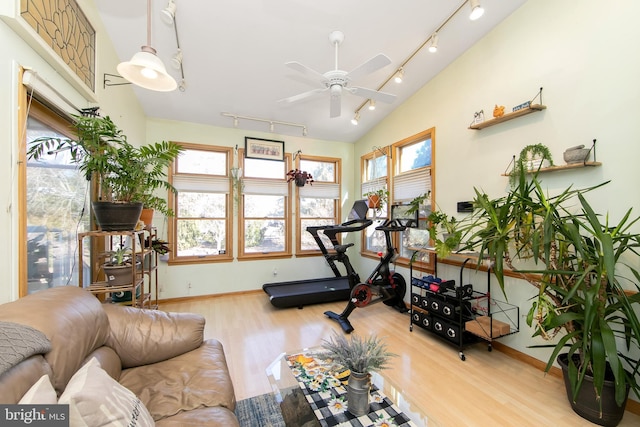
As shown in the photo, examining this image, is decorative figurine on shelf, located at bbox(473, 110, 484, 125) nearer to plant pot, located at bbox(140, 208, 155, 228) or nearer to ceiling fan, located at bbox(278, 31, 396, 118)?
ceiling fan, located at bbox(278, 31, 396, 118)

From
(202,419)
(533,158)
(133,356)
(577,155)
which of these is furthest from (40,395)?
(533,158)

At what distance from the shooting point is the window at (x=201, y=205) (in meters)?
4.38

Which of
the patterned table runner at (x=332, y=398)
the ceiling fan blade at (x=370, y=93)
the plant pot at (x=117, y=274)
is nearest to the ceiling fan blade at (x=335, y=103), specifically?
the ceiling fan blade at (x=370, y=93)

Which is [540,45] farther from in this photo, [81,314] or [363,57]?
[81,314]

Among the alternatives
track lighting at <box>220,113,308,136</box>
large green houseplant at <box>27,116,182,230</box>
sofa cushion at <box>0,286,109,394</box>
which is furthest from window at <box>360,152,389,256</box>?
sofa cushion at <box>0,286,109,394</box>

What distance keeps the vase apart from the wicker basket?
7.96ft

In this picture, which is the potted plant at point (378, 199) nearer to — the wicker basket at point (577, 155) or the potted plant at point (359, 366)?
the wicker basket at point (577, 155)

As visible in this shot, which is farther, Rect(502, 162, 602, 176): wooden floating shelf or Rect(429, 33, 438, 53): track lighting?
Rect(429, 33, 438, 53): track lighting

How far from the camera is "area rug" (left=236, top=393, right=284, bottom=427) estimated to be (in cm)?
182

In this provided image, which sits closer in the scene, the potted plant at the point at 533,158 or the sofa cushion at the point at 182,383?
the sofa cushion at the point at 182,383

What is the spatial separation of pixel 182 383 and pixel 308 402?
0.74 m

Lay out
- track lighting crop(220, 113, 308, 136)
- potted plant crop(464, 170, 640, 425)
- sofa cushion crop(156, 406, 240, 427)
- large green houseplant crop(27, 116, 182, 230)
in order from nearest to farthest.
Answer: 1. sofa cushion crop(156, 406, 240, 427)
2. potted plant crop(464, 170, 640, 425)
3. large green houseplant crop(27, 116, 182, 230)
4. track lighting crop(220, 113, 308, 136)

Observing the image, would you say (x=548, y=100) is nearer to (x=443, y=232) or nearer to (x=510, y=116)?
(x=510, y=116)

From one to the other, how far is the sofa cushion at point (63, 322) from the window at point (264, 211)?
3.19 m
